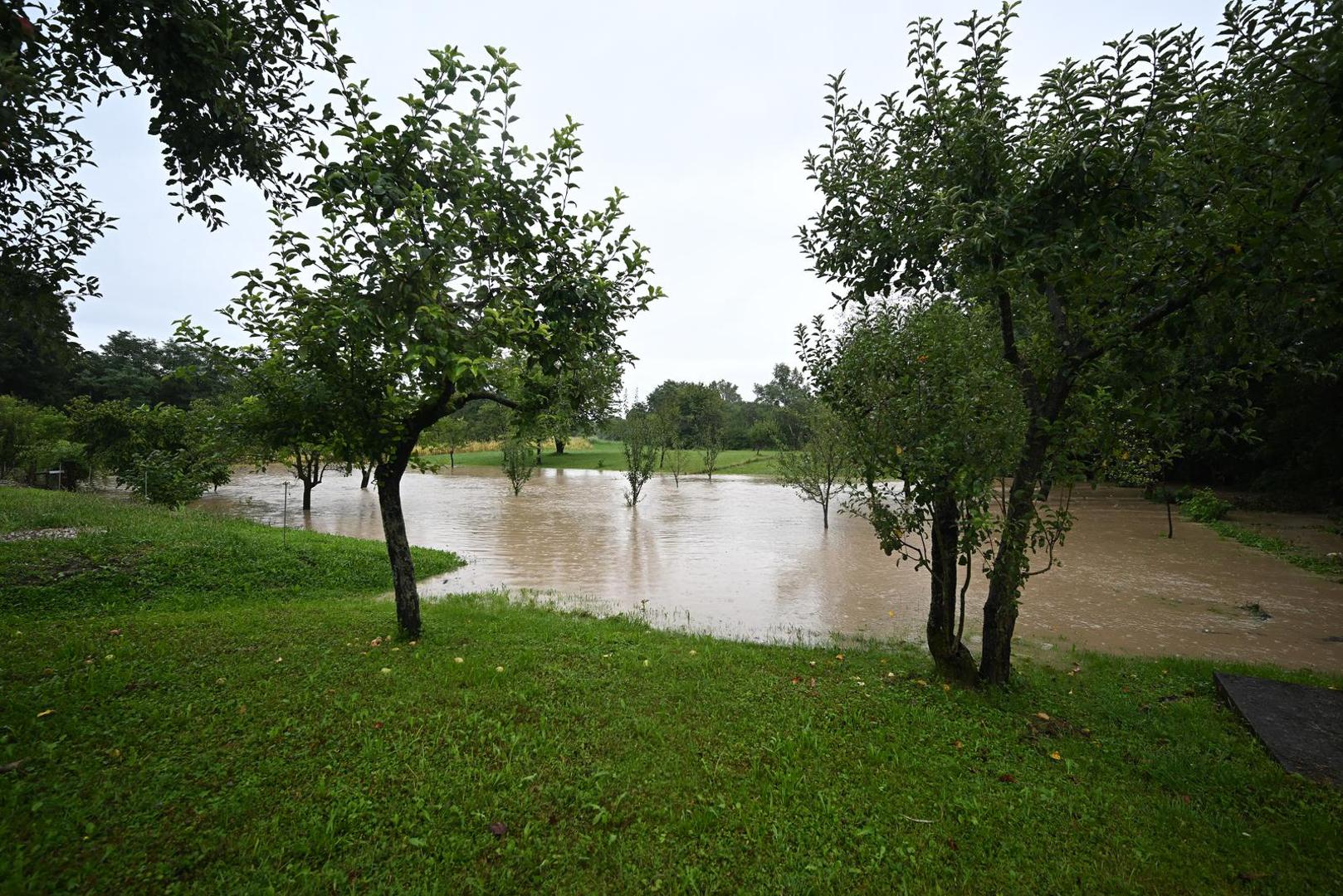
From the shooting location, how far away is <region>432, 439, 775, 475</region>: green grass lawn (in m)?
46.0

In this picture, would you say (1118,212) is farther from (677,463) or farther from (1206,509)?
(677,463)

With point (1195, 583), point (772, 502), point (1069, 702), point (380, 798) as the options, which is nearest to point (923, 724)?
point (1069, 702)

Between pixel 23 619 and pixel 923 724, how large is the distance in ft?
31.1

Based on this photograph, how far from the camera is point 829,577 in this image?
12.1 metres

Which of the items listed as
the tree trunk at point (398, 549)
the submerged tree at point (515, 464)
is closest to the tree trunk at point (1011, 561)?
the tree trunk at point (398, 549)

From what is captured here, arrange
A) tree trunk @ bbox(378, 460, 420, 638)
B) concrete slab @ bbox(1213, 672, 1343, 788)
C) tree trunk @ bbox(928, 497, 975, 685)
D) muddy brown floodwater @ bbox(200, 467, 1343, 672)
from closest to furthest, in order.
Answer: concrete slab @ bbox(1213, 672, 1343, 788) → tree trunk @ bbox(928, 497, 975, 685) → tree trunk @ bbox(378, 460, 420, 638) → muddy brown floodwater @ bbox(200, 467, 1343, 672)

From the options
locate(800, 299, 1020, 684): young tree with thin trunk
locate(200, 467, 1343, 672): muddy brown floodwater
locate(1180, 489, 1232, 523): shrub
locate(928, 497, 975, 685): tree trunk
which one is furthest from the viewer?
locate(1180, 489, 1232, 523): shrub

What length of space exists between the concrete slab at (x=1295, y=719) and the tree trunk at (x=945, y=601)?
7.02ft

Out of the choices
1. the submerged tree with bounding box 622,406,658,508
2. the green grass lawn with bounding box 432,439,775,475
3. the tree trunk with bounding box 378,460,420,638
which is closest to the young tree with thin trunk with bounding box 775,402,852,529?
the submerged tree with bounding box 622,406,658,508

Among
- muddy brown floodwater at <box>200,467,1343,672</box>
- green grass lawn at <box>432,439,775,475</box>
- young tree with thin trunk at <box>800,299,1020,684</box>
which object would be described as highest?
young tree with thin trunk at <box>800,299,1020,684</box>

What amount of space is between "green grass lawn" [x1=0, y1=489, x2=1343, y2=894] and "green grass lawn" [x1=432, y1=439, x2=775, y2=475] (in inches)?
1445

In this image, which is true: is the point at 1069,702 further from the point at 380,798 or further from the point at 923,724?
the point at 380,798

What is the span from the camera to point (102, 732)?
3.70 metres

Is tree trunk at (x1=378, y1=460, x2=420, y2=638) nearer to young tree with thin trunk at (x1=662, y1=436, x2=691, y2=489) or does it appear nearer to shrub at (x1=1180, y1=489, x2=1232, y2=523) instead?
shrub at (x1=1180, y1=489, x2=1232, y2=523)
